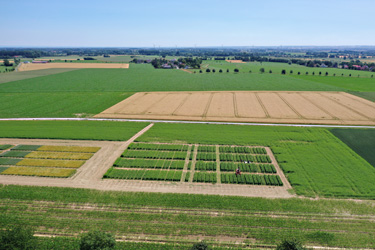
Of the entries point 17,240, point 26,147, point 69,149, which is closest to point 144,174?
point 17,240

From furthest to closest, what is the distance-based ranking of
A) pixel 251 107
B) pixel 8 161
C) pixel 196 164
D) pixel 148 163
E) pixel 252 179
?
1. pixel 251 107
2. pixel 8 161
3. pixel 148 163
4. pixel 196 164
5. pixel 252 179

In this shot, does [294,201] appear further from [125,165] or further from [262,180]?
[125,165]

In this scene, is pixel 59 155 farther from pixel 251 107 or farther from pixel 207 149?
pixel 251 107

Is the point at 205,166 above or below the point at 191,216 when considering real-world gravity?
above

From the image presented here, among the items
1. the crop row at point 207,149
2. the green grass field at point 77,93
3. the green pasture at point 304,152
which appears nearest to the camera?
the green pasture at point 304,152

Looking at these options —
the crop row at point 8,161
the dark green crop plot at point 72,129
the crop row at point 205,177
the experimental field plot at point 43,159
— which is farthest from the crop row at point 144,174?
the crop row at point 8,161

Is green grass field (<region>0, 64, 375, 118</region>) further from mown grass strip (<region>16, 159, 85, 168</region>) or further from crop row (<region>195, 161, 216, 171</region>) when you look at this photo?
crop row (<region>195, 161, 216, 171</region>)

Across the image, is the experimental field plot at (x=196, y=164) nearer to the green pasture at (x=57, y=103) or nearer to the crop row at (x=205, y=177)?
the crop row at (x=205, y=177)
